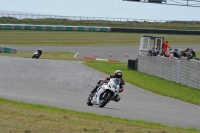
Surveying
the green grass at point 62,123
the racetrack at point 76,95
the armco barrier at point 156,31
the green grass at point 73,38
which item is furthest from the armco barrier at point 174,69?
the armco barrier at point 156,31

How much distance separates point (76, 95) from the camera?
20734 mm

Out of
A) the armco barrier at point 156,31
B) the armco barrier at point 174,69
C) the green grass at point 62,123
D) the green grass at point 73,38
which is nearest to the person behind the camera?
the green grass at point 62,123

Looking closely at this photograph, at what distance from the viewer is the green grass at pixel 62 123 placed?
32.5ft

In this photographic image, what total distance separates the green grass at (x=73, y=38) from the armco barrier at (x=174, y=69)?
113 ft

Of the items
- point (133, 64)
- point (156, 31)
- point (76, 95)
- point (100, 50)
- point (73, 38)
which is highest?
point (156, 31)

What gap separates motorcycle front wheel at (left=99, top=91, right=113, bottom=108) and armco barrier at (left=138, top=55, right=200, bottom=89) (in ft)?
31.3

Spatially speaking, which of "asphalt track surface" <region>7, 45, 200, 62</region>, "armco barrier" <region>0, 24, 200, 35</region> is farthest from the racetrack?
"armco barrier" <region>0, 24, 200, 35</region>

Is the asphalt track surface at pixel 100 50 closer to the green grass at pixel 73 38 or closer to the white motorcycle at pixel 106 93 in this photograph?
the green grass at pixel 73 38

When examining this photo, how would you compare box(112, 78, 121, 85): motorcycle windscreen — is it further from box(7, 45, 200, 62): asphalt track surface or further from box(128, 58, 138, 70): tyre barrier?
box(7, 45, 200, 62): asphalt track surface

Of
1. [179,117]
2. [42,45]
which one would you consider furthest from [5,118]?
[42,45]

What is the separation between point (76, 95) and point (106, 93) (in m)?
Answer: 4.20

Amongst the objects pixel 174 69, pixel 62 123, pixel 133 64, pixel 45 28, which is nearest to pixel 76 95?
pixel 174 69

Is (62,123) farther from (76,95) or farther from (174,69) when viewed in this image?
(174,69)

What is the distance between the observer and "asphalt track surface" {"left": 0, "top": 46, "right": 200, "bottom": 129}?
49.7ft
